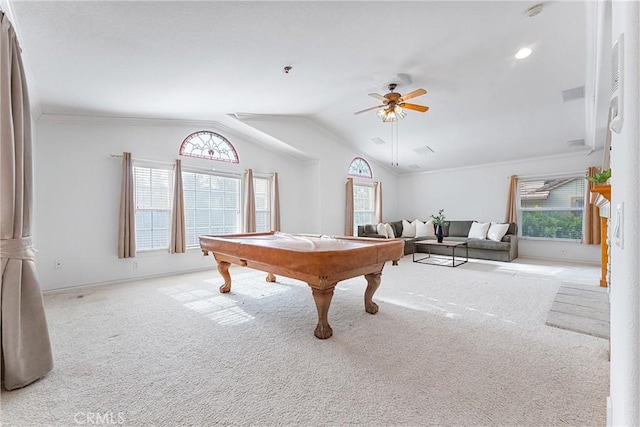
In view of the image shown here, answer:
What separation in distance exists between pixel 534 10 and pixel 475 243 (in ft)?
15.7

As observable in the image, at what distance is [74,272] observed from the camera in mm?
4020

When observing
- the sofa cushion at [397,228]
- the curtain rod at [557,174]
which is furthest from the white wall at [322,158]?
the curtain rod at [557,174]

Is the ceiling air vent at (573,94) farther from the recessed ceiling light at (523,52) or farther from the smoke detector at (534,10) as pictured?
the smoke detector at (534,10)

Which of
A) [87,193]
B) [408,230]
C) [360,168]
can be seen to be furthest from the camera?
[408,230]

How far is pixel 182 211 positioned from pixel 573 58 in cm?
627

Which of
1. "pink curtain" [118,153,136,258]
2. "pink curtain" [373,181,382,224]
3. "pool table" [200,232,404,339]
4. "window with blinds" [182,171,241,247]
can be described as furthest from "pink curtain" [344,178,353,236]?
"pink curtain" [118,153,136,258]

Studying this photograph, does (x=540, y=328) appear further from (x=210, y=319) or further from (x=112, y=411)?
Answer: (x=112, y=411)

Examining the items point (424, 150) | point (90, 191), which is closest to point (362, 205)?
point (424, 150)

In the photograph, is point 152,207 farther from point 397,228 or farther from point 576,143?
point 576,143

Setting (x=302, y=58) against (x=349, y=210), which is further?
(x=349, y=210)

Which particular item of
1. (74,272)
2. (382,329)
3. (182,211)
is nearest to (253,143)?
(182,211)

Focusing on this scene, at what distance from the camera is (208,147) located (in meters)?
5.43

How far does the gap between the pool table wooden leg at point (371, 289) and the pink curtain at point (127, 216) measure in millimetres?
3810

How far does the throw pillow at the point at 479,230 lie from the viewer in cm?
664
